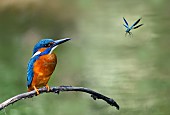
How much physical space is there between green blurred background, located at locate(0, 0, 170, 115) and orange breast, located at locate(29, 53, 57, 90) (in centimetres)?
225

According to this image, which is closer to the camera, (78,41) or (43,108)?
(43,108)

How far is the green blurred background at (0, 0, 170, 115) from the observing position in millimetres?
4410

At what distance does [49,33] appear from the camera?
7.73 meters

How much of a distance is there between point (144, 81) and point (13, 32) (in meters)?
3.22

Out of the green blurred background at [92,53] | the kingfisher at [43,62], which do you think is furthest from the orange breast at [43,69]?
the green blurred background at [92,53]

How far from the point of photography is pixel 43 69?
1369 mm

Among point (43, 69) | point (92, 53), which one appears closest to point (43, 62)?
point (43, 69)

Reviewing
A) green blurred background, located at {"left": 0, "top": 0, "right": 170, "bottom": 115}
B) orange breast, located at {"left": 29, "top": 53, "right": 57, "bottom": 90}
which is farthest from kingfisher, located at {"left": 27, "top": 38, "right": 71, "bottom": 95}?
green blurred background, located at {"left": 0, "top": 0, "right": 170, "bottom": 115}

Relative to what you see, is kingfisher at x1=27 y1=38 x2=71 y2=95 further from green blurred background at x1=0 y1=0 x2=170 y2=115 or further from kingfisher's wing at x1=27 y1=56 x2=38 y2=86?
green blurred background at x1=0 y1=0 x2=170 y2=115

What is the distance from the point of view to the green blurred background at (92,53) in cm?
441

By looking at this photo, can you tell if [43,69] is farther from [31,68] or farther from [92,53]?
[92,53]

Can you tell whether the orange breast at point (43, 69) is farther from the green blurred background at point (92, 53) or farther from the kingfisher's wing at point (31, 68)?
the green blurred background at point (92, 53)

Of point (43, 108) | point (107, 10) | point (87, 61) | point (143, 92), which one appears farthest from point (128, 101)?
point (107, 10)

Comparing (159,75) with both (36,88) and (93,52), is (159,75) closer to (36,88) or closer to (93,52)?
(93,52)
